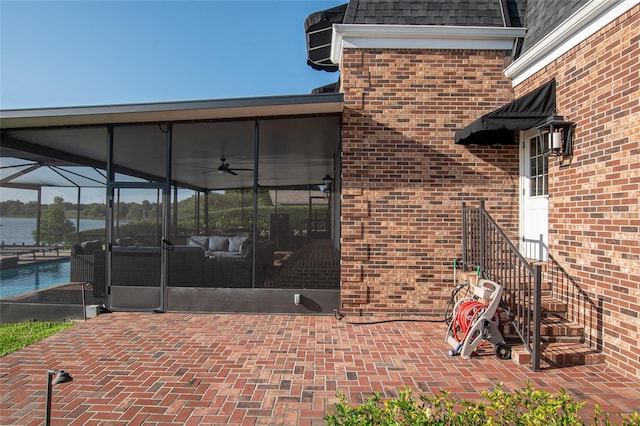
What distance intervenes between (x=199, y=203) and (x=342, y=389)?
151 inches

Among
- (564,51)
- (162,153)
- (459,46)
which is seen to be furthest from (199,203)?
(564,51)

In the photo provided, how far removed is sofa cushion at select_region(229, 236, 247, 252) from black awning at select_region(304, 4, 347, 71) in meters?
4.72

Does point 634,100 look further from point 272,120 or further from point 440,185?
point 272,120

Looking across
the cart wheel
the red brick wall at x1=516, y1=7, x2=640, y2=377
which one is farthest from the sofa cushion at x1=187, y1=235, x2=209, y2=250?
the red brick wall at x1=516, y1=7, x2=640, y2=377

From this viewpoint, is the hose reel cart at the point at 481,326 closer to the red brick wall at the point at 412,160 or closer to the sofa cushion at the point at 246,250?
the red brick wall at the point at 412,160

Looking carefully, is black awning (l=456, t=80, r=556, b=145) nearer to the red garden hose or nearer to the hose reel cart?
the hose reel cart

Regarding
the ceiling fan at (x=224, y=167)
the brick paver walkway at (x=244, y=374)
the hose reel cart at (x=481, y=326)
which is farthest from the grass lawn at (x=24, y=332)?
the hose reel cart at (x=481, y=326)

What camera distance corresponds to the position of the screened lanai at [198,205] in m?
5.57

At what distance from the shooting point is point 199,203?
5.86m

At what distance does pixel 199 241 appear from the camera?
19.1 feet

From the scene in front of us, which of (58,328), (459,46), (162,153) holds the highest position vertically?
(459,46)

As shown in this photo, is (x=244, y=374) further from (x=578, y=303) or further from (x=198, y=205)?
(x=578, y=303)

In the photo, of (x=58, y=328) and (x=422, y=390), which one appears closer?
(x=422, y=390)

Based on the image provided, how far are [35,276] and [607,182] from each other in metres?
8.62
